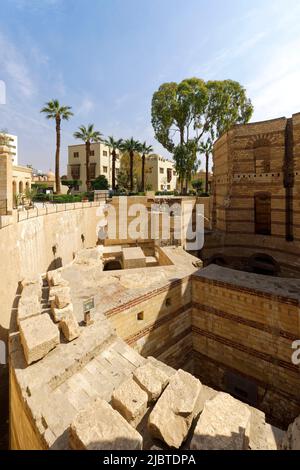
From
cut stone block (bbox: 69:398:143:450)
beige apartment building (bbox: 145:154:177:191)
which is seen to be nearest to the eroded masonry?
cut stone block (bbox: 69:398:143:450)

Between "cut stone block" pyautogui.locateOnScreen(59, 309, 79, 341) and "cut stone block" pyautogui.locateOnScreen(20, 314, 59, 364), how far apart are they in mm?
214

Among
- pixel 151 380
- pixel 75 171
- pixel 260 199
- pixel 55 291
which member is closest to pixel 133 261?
pixel 55 291

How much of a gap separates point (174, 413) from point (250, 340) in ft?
17.2

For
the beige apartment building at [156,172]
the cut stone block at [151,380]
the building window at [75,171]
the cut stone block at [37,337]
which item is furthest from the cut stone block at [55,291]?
the beige apartment building at [156,172]

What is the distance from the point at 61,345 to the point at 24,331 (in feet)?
2.47

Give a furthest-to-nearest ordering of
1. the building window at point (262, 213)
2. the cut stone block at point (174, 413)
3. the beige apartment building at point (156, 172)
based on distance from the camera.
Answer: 1. the beige apartment building at point (156, 172)
2. the building window at point (262, 213)
3. the cut stone block at point (174, 413)

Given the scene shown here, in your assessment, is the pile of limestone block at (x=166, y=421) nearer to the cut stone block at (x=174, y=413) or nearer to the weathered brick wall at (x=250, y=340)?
the cut stone block at (x=174, y=413)

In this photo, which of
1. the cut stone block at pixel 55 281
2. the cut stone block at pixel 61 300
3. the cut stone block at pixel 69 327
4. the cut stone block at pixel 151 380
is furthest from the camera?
the cut stone block at pixel 55 281

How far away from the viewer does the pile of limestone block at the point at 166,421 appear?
310 centimetres

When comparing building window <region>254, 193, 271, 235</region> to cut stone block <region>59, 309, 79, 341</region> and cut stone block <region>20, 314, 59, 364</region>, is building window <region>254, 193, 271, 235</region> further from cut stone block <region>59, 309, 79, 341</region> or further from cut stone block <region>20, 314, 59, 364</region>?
cut stone block <region>20, 314, 59, 364</region>

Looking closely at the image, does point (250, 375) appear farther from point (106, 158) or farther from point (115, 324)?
point (106, 158)

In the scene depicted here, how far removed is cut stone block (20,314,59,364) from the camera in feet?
14.5

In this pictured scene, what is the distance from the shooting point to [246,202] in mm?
14875

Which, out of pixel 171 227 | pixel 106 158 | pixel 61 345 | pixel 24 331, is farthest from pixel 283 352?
pixel 106 158
